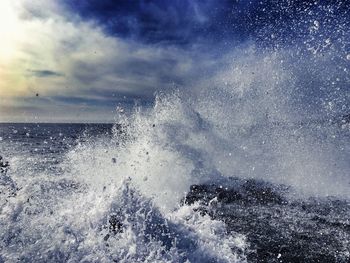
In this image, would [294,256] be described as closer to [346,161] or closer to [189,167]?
[189,167]

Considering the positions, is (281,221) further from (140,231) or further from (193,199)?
(140,231)

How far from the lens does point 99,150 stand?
24.6 m

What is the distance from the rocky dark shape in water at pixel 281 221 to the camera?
877cm

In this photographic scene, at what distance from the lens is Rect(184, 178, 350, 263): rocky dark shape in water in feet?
→ 28.8

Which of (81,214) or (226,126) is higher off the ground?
(226,126)

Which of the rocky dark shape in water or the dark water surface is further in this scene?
the rocky dark shape in water

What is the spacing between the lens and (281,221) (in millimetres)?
11430

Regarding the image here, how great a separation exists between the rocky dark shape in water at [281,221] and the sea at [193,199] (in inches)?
1.3

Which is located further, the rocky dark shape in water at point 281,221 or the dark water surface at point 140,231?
the rocky dark shape in water at point 281,221

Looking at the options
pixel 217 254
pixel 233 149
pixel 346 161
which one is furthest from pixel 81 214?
pixel 233 149

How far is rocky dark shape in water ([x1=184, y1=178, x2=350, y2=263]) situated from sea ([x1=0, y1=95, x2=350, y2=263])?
A: 0.03 m

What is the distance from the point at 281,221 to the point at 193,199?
4.46 meters

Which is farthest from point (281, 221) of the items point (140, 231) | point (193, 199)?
point (140, 231)

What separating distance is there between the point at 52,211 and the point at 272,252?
564 cm
